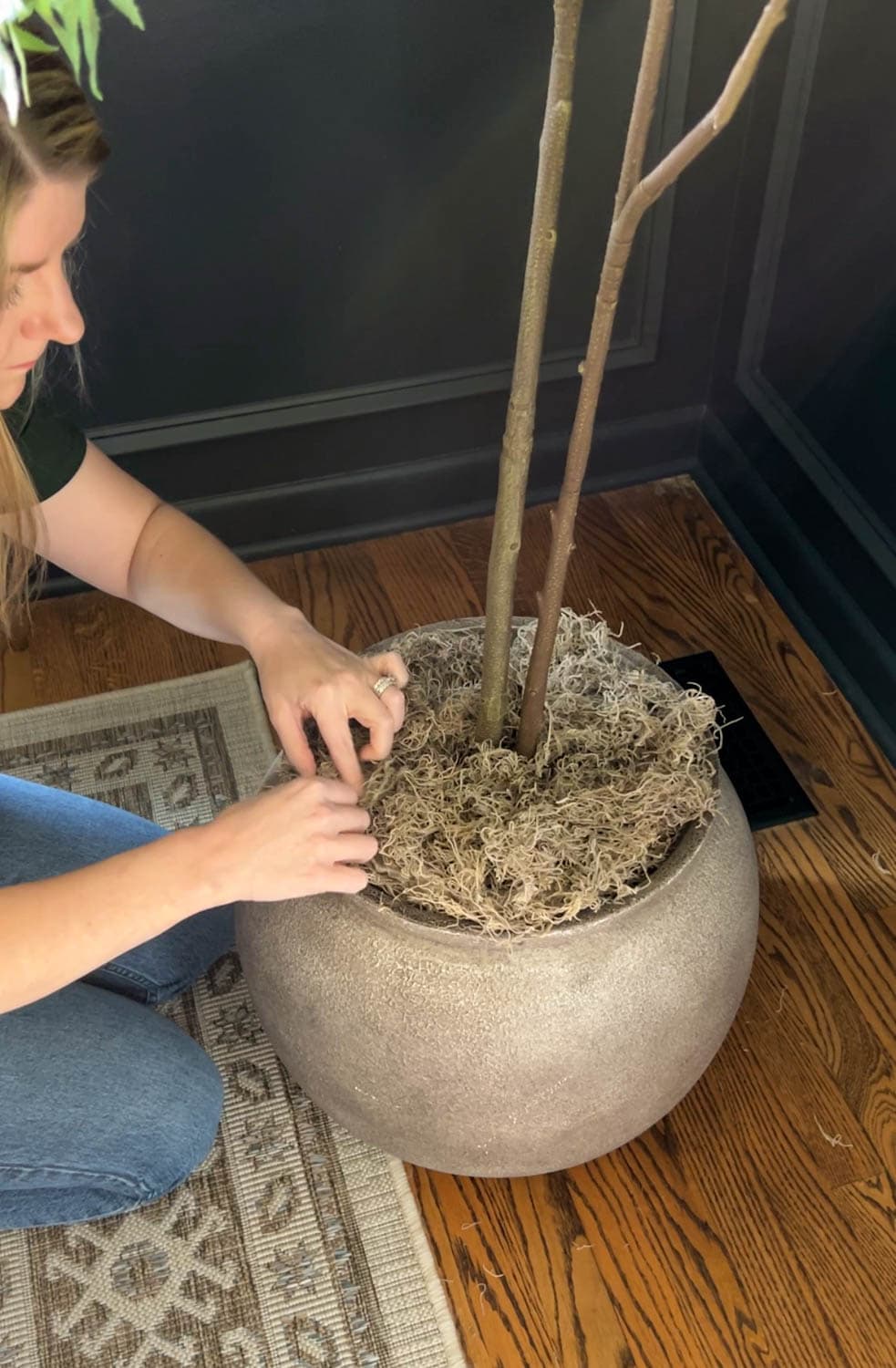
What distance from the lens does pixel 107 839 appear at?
1.21 m

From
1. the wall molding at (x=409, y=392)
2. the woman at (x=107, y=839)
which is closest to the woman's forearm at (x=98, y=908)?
the woman at (x=107, y=839)

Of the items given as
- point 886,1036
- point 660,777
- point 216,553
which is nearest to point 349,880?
point 660,777

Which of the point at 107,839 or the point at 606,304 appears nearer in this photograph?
the point at 606,304

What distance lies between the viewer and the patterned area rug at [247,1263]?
1078 millimetres

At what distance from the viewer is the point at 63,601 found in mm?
1778

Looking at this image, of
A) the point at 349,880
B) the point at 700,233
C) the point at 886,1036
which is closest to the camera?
the point at 349,880

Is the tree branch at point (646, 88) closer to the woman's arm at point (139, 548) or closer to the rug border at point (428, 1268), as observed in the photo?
the woman's arm at point (139, 548)

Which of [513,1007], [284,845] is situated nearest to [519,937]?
[513,1007]

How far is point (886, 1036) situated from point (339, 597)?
0.91 metres

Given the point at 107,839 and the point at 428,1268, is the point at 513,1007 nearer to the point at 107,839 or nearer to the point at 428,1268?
the point at 428,1268

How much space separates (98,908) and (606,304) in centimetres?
52

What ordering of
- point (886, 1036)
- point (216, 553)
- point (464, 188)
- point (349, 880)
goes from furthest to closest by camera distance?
point (464, 188) < point (886, 1036) < point (216, 553) < point (349, 880)

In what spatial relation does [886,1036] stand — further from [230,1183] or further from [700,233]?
[700,233]

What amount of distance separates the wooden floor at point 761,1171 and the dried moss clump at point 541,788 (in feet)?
1.30
